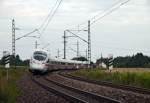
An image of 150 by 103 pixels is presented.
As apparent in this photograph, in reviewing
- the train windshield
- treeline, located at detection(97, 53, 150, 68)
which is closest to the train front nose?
the train windshield

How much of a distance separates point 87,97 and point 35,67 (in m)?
34.4

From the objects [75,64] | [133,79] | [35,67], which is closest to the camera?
[133,79]

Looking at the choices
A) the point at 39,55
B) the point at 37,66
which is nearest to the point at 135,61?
the point at 39,55

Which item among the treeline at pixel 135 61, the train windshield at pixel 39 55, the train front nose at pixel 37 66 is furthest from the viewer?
the treeline at pixel 135 61

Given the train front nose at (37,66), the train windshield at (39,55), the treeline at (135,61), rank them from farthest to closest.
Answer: the treeline at (135,61) < the train windshield at (39,55) < the train front nose at (37,66)

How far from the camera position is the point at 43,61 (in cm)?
5816

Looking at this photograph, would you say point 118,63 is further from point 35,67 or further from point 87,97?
point 87,97

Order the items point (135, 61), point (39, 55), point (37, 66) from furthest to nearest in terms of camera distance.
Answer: point (135, 61) < point (39, 55) < point (37, 66)

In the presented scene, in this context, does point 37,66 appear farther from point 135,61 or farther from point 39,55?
point 135,61

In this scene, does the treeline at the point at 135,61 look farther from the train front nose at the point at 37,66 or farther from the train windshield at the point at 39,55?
the train front nose at the point at 37,66

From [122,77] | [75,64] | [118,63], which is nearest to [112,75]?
[122,77]

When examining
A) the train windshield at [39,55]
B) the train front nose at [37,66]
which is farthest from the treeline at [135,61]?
the train front nose at [37,66]

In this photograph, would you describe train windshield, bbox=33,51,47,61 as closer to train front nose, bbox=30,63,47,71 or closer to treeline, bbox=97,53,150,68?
train front nose, bbox=30,63,47,71

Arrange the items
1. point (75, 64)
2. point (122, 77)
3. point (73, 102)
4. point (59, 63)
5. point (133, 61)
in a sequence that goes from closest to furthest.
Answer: point (73, 102) → point (122, 77) → point (59, 63) → point (75, 64) → point (133, 61)
